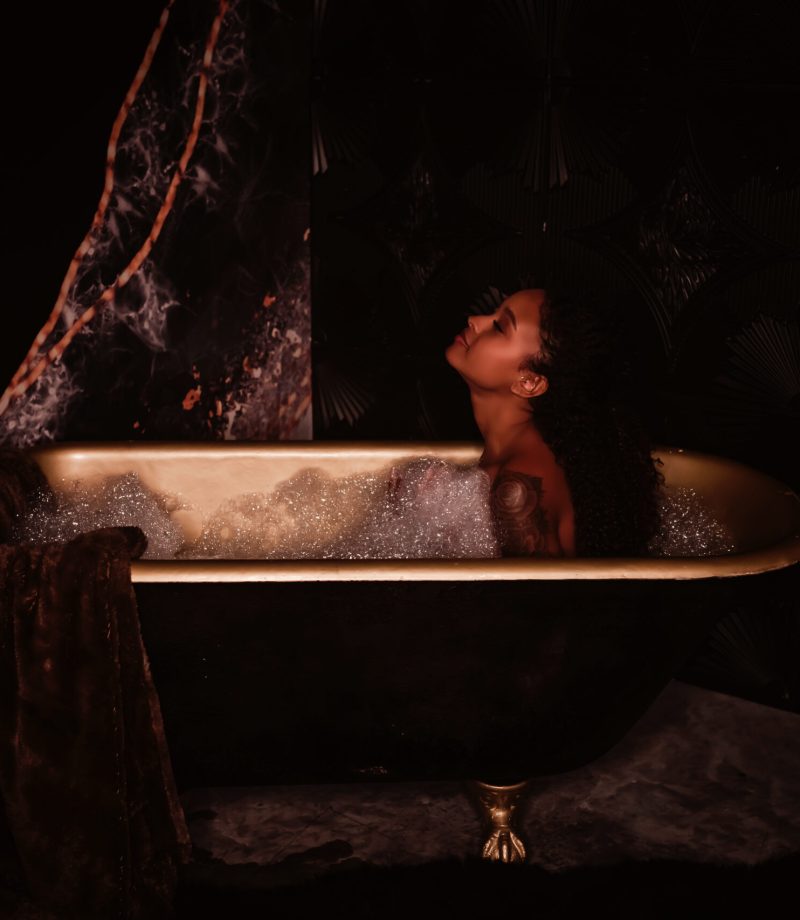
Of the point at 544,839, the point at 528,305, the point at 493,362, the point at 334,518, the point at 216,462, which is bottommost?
the point at 544,839

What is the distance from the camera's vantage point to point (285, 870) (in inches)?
75.9

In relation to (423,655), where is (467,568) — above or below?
above

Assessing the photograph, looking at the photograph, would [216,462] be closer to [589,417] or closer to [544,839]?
[589,417]

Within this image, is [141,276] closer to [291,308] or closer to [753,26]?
[291,308]

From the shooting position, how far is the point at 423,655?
5.57 feet

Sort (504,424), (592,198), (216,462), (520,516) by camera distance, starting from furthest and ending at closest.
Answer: (592,198) < (216,462) < (504,424) < (520,516)

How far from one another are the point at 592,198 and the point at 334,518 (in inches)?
41.9

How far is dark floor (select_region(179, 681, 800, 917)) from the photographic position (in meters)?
1.86

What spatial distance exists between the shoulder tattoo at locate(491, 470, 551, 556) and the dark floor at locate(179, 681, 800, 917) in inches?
20.4

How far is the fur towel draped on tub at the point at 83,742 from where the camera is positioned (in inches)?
62.2

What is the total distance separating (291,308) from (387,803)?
1.51 m

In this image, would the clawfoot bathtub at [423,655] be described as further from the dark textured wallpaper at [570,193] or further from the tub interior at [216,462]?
the dark textured wallpaper at [570,193]

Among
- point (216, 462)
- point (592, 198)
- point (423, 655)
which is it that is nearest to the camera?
point (423, 655)

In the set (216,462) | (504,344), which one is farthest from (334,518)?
(504,344)
